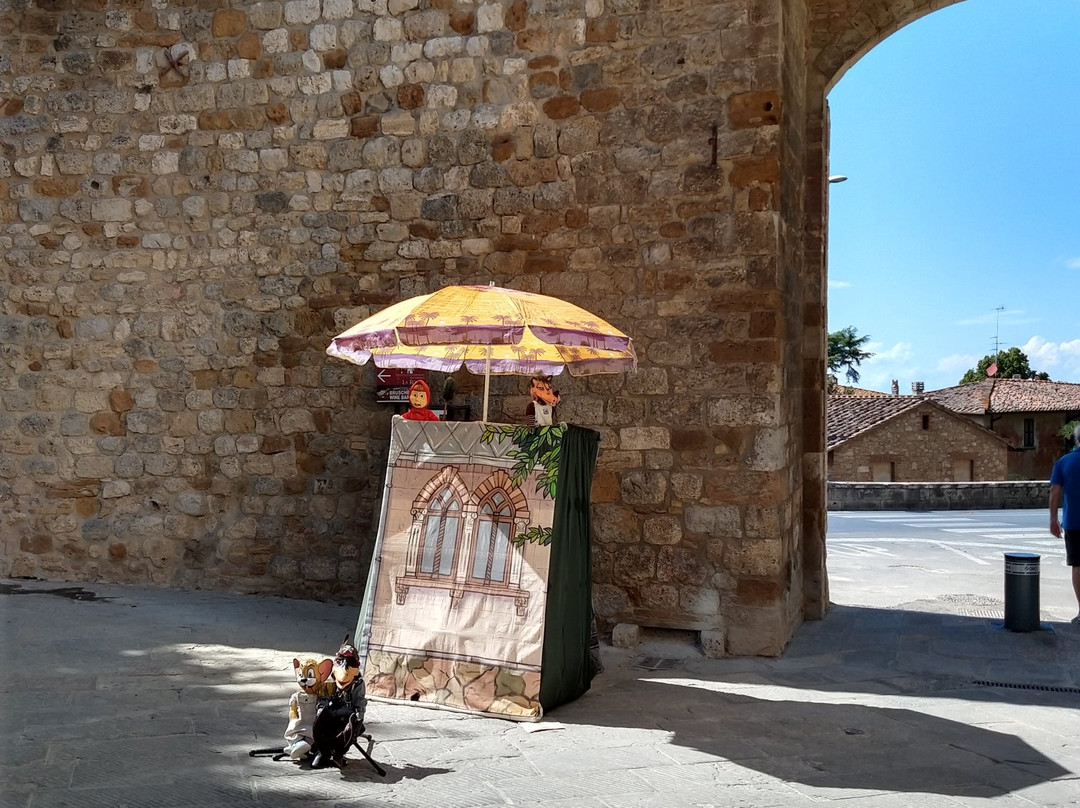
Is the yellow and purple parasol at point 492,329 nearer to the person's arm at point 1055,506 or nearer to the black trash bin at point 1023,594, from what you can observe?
the black trash bin at point 1023,594

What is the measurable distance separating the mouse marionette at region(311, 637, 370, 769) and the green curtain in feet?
3.43

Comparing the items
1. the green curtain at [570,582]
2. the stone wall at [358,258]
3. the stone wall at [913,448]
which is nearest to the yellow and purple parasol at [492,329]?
the green curtain at [570,582]

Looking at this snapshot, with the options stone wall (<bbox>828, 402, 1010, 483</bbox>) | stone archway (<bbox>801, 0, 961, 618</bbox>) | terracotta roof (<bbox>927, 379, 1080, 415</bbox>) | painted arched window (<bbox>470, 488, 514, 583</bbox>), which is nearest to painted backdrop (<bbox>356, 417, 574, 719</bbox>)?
painted arched window (<bbox>470, 488, 514, 583</bbox>)

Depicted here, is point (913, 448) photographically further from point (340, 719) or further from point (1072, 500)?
point (340, 719)

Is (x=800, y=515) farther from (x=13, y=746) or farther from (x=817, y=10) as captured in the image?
(x=13, y=746)

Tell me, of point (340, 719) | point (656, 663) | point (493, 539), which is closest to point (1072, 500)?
point (656, 663)

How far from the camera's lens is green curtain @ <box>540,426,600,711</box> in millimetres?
4629

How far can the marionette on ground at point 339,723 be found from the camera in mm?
3662

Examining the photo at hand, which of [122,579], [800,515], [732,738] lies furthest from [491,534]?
[122,579]

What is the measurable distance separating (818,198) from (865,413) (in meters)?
28.3

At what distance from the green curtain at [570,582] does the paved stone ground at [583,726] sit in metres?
0.14

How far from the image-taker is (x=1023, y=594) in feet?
21.2

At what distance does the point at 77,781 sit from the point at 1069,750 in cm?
387

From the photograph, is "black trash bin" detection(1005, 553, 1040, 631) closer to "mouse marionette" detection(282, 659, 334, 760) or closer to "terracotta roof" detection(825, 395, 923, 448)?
"mouse marionette" detection(282, 659, 334, 760)
